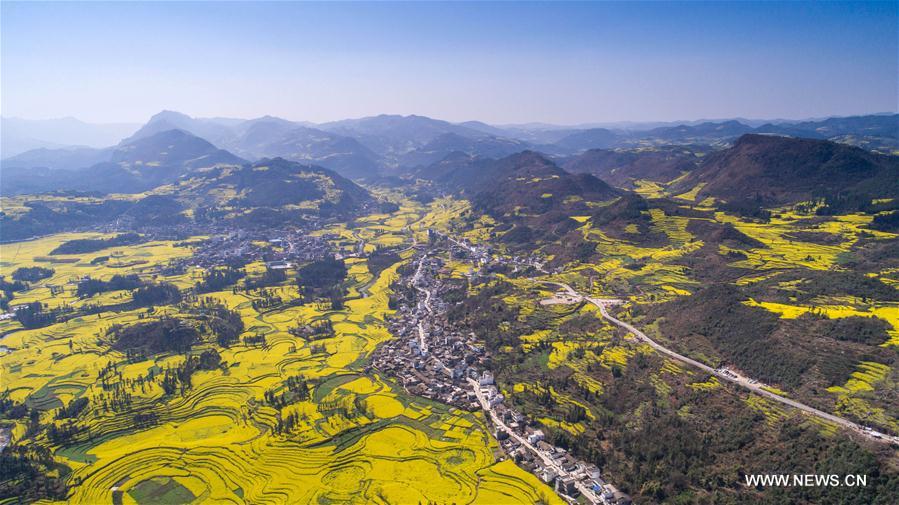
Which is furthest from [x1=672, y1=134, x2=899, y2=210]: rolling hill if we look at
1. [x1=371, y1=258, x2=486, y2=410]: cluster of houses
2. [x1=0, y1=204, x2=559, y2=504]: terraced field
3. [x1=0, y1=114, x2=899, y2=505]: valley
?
[x1=0, y1=204, x2=559, y2=504]: terraced field

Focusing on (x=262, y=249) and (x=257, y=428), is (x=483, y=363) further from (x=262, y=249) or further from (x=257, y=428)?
(x=262, y=249)

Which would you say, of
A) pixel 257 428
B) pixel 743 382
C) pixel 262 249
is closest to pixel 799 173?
pixel 743 382

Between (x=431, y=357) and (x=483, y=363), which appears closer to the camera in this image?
(x=483, y=363)

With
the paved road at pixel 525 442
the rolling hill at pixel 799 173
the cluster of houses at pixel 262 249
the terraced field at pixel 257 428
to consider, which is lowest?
the terraced field at pixel 257 428

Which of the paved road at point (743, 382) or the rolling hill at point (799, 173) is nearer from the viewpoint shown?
the paved road at point (743, 382)

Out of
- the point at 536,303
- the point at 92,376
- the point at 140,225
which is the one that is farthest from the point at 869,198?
the point at 140,225

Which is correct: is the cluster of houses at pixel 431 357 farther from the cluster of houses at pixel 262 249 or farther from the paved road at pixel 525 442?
the cluster of houses at pixel 262 249

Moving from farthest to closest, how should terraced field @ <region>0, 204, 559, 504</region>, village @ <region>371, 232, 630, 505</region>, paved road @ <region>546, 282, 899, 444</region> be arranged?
1. terraced field @ <region>0, 204, 559, 504</region>
2. village @ <region>371, 232, 630, 505</region>
3. paved road @ <region>546, 282, 899, 444</region>

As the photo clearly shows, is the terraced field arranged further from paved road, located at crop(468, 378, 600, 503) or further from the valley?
paved road, located at crop(468, 378, 600, 503)

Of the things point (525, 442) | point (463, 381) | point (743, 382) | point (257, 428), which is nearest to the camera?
point (525, 442)

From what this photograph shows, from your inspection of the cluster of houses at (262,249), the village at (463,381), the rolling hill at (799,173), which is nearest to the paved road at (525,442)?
the village at (463,381)

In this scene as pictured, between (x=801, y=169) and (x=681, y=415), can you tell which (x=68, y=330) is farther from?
(x=801, y=169)
